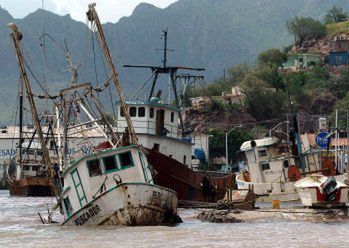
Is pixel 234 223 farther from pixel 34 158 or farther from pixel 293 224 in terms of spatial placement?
pixel 34 158

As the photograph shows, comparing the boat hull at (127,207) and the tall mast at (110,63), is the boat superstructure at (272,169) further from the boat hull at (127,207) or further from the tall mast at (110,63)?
the boat hull at (127,207)

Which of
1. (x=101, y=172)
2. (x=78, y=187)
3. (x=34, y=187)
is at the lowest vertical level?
(x=34, y=187)

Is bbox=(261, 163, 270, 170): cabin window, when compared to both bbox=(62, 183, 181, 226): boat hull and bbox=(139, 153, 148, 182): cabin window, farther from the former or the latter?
bbox=(62, 183, 181, 226): boat hull

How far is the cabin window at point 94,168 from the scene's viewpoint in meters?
36.0

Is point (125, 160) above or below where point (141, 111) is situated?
below

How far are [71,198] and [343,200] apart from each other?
11.0 m

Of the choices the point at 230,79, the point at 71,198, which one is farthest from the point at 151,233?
the point at 230,79

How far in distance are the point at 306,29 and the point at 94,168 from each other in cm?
14611

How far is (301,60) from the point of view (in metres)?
166

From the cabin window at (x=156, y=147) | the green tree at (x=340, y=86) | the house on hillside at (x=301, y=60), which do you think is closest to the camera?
the cabin window at (x=156, y=147)

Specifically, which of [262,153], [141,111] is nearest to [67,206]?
[141,111]

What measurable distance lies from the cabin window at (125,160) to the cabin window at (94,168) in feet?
2.89

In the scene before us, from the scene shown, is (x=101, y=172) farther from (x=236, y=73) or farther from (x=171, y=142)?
(x=236, y=73)

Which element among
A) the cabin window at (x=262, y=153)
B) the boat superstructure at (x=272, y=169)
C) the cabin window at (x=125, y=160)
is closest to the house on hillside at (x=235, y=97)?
the boat superstructure at (x=272, y=169)
